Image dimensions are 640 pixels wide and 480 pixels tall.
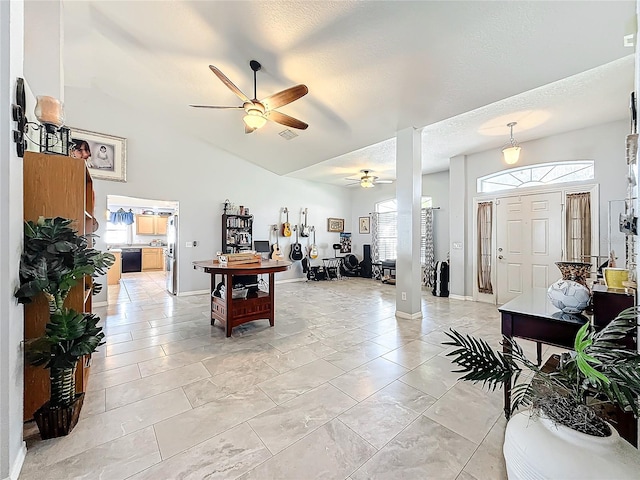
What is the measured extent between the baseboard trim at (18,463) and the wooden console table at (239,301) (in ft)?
6.14

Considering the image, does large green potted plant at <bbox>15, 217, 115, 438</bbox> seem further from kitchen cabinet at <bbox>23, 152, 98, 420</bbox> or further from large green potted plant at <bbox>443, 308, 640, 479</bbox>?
large green potted plant at <bbox>443, 308, 640, 479</bbox>

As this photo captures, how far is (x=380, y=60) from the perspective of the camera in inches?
116

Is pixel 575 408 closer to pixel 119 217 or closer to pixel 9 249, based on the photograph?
pixel 9 249

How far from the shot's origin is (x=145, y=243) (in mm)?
10203

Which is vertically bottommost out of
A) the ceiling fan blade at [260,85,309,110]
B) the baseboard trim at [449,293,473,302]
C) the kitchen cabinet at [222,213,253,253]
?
the baseboard trim at [449,293,473,302]

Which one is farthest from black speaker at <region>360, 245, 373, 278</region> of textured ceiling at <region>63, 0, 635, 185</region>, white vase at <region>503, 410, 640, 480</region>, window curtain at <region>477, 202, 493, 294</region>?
white vase at <region>503, 410, 640, 480</region>

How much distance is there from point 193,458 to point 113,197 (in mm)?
5237

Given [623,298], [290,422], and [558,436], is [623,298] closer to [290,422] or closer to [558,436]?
[558,436]

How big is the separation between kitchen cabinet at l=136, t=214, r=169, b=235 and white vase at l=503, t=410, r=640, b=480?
38.2 feet

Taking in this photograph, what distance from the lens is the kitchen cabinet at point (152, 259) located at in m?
9.75

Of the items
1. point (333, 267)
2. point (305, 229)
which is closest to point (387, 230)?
point (333, 267)

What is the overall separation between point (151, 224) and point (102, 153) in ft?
19.3

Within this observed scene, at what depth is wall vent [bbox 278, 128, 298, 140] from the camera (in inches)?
193

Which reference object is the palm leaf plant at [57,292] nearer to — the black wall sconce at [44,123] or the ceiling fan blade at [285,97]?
the black wall sconce at [44,123]
